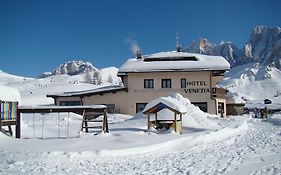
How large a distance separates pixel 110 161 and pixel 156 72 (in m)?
25.2

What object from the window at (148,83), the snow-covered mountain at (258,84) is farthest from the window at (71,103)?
the snow-covered mountain at (258,84)

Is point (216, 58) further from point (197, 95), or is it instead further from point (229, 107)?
point (229, 107)

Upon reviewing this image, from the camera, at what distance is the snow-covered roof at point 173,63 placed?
3494 cm

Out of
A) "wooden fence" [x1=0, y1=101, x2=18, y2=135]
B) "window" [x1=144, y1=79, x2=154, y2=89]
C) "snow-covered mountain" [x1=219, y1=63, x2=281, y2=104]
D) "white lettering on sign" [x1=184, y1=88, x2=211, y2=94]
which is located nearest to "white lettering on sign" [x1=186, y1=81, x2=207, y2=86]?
"white lettering on sign" [x1=184, y1=88, x2=211, y2=94]

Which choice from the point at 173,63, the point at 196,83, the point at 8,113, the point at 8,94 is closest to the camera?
the point at 8,113

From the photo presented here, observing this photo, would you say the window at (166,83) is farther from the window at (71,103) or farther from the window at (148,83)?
the window at (71,103)

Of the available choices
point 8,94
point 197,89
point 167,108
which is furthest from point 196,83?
point 8,94

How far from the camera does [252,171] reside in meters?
8.57

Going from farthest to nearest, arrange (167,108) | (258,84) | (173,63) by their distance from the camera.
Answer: (258,84), (173,63), (167,108)

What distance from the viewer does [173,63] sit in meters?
36.2

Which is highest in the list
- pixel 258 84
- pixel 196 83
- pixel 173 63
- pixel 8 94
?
pixel 173 63

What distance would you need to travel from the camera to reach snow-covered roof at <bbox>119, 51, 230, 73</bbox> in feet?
115

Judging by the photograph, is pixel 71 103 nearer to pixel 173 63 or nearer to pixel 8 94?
pixel 173 63

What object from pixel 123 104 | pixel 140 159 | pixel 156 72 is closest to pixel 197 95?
pixel 156 72
